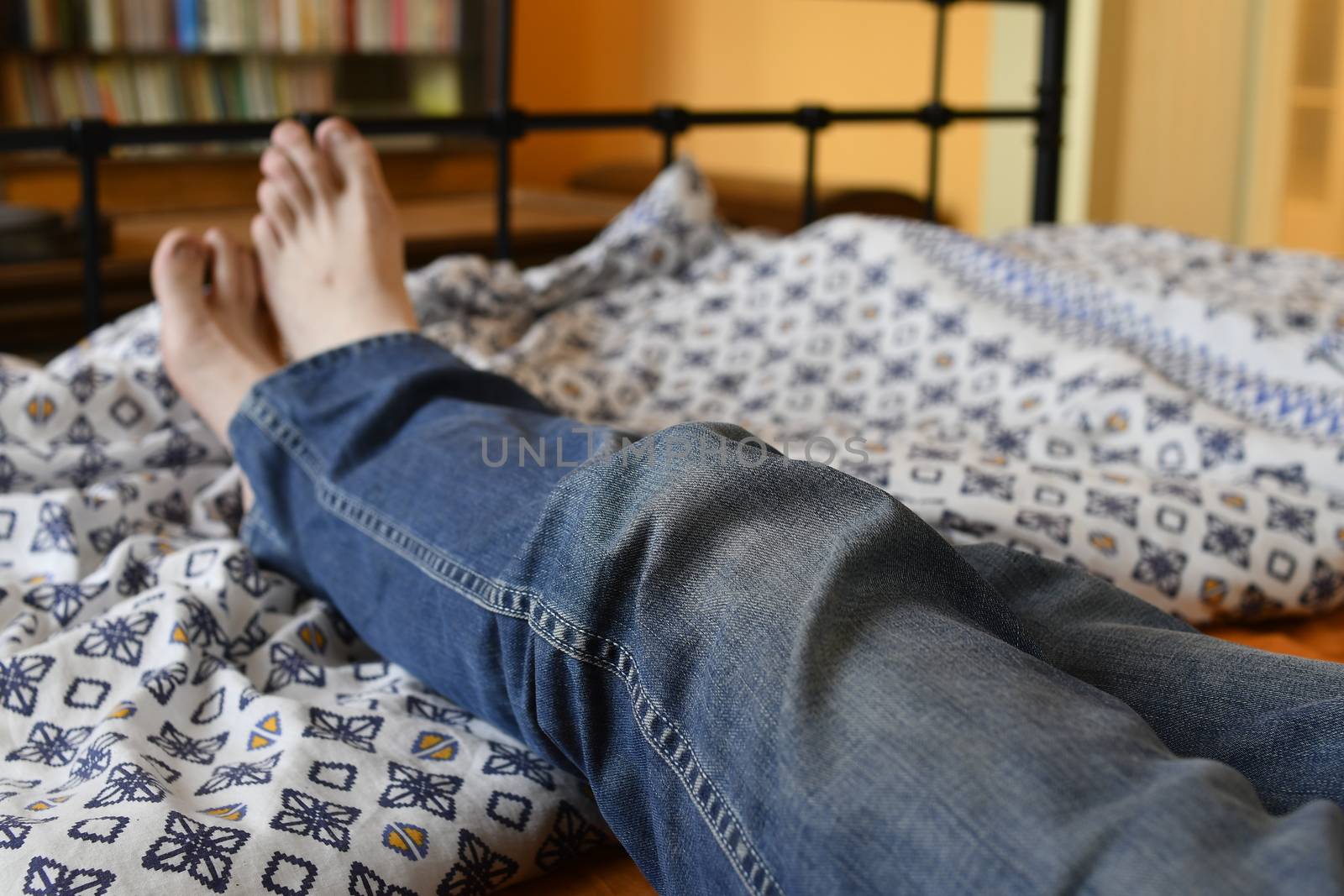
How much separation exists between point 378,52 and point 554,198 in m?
1.48

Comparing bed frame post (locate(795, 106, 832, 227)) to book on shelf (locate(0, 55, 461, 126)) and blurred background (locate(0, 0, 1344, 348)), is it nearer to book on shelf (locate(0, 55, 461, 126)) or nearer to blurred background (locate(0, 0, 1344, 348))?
blurred background (locate(0, 0, 1344, 348))

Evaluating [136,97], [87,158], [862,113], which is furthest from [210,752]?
[136,97]

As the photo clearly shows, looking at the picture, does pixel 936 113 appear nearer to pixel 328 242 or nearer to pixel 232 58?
pixel 328 242

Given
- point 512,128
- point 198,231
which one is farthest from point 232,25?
point 512,128

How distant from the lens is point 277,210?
1060mm

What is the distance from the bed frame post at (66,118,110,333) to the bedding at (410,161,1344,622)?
0.26 m

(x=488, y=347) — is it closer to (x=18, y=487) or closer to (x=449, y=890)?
(x=18, y=487)

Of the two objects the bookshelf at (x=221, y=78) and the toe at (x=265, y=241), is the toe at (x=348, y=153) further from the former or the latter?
the bookshelf at (x=221, y=78)

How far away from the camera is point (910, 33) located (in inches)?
112

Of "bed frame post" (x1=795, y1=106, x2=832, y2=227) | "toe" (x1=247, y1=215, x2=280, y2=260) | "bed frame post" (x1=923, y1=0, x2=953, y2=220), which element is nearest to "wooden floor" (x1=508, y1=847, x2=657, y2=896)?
"toe" (x1=247, y1=215, x2=280, y2=260)

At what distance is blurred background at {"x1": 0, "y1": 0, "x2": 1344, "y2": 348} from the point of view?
2.24 metres

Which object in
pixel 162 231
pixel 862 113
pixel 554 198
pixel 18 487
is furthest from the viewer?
pixel 554 198

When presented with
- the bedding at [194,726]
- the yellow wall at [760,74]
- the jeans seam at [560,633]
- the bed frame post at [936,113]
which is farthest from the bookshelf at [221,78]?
the jeans seam at [560,633]

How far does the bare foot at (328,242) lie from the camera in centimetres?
93
